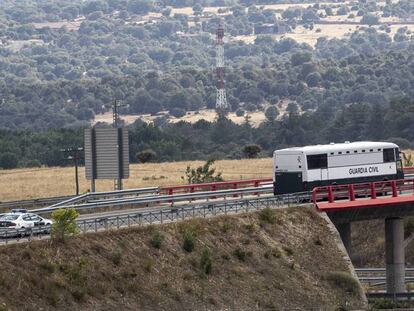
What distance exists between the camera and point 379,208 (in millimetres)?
68000

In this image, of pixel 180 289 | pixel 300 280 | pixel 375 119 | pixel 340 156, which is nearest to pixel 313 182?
pixel 340 156

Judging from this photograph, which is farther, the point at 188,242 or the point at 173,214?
the point at 173,214

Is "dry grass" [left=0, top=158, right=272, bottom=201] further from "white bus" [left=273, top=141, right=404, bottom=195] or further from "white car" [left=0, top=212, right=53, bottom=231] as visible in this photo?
"white car" [left=0, top=212, right=53, bottom=231]

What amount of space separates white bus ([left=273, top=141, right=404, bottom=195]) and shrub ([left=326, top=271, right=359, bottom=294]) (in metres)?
8.34

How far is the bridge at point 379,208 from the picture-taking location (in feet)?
220

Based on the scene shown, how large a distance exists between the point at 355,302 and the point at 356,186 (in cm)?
809

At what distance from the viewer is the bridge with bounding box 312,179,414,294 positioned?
66.9 m

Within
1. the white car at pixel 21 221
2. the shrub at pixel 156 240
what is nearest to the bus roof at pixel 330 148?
the shrub at pixel 156 240

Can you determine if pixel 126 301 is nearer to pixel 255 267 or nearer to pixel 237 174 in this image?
pixel 255 267

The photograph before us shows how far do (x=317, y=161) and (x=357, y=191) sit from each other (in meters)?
3.28

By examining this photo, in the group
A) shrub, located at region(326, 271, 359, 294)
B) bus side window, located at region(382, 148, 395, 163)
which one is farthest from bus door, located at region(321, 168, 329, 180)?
shrub, located at region(326, 271, 359, 294)

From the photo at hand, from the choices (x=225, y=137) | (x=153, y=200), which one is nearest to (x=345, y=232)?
(x=153, y=200)

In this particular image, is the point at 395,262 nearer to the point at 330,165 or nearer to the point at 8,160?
the point at 330,165

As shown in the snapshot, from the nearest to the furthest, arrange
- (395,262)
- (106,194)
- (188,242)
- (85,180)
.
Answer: (188,242)
(395,262)
(106,194)
(85,180)
